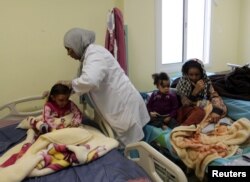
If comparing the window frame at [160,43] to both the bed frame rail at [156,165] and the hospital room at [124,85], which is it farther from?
the bed frame rail at [156,165]

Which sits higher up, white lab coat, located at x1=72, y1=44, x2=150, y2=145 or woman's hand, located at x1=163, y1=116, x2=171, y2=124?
white lab coat, located at x1=72, y1=44, x2=150, y2=145

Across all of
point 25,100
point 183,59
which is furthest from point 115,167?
point 183,59

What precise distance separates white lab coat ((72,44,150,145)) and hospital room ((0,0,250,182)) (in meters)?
0.01

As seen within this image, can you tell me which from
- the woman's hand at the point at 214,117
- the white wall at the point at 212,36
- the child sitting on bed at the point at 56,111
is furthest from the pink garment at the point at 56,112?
the white wall at the point at 212,36

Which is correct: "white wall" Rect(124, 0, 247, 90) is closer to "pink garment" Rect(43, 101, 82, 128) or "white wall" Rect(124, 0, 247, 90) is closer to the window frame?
the window frame

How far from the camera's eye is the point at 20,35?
243 centimetres

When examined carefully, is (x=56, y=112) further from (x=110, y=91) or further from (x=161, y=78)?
(x=161, y=78)

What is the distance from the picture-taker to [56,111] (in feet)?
6.30

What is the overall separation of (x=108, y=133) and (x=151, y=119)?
501 mm

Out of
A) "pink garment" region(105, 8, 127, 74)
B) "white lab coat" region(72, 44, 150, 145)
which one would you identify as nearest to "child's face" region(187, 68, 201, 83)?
"white lab coat" region(72, 44, 150, 145)

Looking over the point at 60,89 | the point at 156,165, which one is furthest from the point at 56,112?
the point at 156,165

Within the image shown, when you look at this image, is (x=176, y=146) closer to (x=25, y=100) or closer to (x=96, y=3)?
(x=25, y=100)

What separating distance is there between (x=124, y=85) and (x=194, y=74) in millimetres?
707

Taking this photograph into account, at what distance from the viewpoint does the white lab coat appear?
1826 mm
